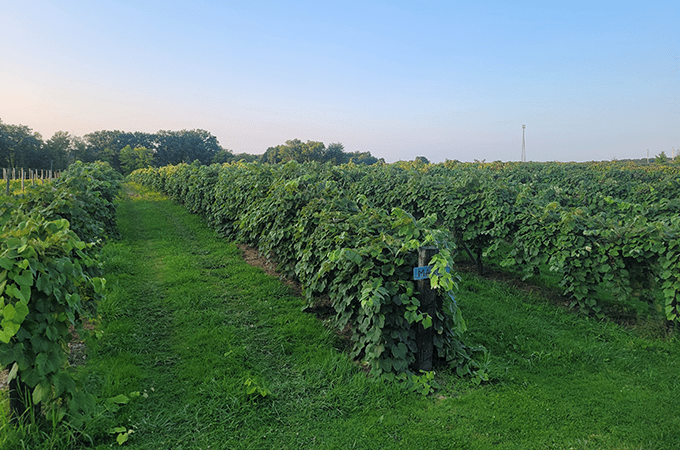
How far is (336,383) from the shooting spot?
150 inches

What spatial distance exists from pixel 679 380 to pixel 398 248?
3304 mm

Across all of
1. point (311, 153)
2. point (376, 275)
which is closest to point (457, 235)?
point (376, 275)

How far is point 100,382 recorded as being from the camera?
3.62 metres

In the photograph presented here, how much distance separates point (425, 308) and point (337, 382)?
1.12 m

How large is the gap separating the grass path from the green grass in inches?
0.5

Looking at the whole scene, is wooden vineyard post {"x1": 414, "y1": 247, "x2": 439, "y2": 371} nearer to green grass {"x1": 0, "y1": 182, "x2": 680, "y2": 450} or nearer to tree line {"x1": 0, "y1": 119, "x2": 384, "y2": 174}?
green grass {"x1": 0, "y1": 182, "x2": 680, "y2": 450}

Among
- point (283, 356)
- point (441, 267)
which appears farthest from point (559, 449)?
point (283, 356)

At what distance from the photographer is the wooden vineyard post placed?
12.6 feet

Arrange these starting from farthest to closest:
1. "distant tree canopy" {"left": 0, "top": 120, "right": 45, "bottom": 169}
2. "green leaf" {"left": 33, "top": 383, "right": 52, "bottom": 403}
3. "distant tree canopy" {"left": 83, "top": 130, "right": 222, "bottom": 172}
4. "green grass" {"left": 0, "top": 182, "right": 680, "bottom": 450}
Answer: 1. "distant tree canopy" {"left": 83, "top": 130, "right": 222, "bottom": 172}
2. "distant tree canopy" {"left": 0, "top": 120, "right": 45, "bottom": 169}
3. "green grass" {"left": 0, "top": 182, "right": 680, "bottom": 450}
4. "green leaf" {"left": 33, "top": 383, "right": 52, "bottom": 403}

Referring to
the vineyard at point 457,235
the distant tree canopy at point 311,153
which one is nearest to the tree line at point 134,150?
the distant tree canopy at point 311,153

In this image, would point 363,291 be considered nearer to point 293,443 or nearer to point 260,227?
point 293,443

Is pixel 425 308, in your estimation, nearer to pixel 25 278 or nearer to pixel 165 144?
pixel 25 278

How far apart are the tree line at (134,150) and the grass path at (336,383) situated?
35.8 m

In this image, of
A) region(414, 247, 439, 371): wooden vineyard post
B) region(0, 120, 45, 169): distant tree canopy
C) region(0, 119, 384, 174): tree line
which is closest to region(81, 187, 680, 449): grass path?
region(414, 247, 439, 371): wooden vineyard post
